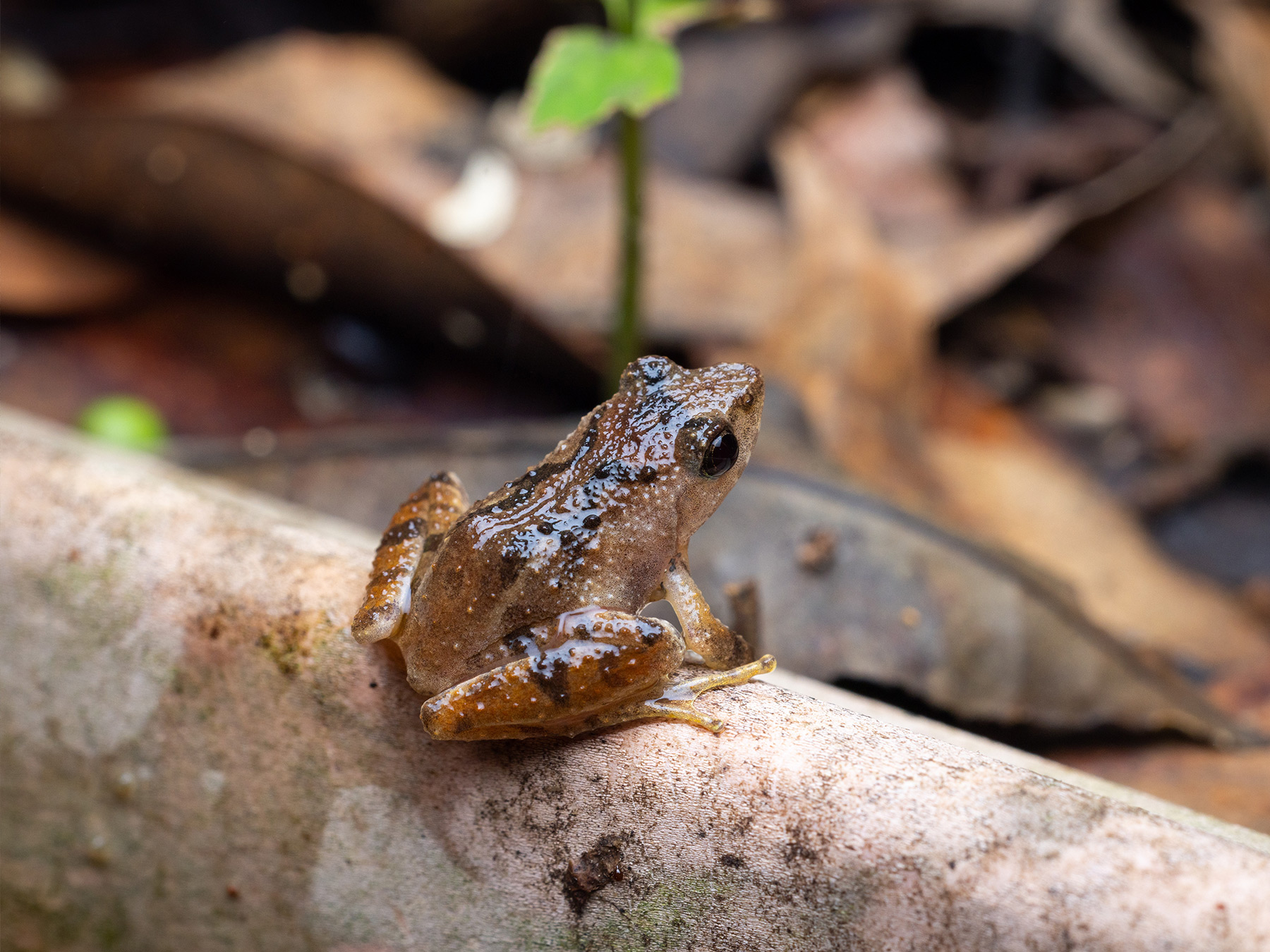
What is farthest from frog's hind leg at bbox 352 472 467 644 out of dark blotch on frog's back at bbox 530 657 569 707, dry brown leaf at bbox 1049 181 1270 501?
dry brown leaf at bbox 1049 181 1270 501

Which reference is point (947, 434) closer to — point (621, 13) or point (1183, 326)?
point (1183, 326)

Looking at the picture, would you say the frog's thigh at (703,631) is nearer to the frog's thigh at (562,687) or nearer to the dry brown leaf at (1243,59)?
the frog's thigh at (562,687)

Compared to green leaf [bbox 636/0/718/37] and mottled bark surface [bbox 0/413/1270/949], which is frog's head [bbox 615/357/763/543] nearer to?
mottled bark surface [bbox 0/413/1270/949]

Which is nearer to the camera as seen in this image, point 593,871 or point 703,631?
point 593,871

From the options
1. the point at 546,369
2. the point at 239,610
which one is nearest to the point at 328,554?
the point at 239,610

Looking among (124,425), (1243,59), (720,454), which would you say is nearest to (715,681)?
(720,454)

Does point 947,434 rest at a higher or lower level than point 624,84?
higher

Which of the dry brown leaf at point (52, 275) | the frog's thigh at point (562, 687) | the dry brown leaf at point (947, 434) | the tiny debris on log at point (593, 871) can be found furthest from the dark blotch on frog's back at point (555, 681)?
the dry brown leaf at point (52, 275)

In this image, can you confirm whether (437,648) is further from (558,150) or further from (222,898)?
(558,150)
